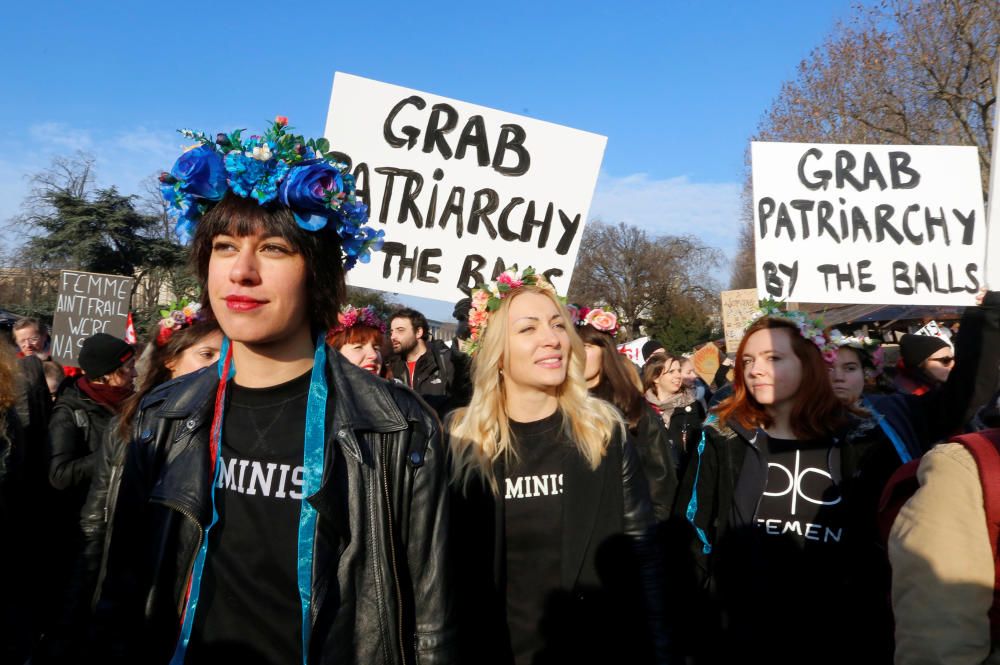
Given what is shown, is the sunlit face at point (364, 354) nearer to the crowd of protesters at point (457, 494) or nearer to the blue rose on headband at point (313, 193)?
the crowd of protesters at point (457, 494)

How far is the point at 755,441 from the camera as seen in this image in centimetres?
369

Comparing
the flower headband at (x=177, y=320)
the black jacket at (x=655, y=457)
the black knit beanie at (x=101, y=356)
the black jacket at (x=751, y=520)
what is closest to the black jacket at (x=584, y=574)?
the black jacket at (x=751, y=520)

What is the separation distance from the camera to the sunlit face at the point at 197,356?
359 cm

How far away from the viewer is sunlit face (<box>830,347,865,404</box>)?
17.1ft

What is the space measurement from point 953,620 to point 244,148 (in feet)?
6.76

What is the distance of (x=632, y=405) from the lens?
4.69 meters

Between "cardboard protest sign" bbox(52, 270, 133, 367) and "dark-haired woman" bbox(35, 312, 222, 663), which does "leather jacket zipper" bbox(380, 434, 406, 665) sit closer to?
"dark-haired woman" bbox(35, 312, 222, 663)

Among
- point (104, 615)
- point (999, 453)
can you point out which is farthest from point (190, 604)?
point (999, 453)

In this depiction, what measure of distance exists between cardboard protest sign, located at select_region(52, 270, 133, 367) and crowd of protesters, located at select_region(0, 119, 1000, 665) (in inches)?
196

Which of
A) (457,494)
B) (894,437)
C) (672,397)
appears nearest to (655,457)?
(894,437)

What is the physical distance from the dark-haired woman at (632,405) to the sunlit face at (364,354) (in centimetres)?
135

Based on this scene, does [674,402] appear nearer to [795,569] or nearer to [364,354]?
[364,354]

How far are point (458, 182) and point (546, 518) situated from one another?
2385 millimetres

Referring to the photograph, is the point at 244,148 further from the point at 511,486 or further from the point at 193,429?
the point at 511,486
